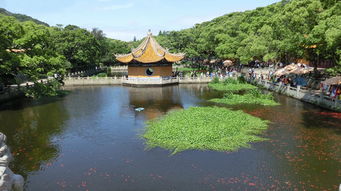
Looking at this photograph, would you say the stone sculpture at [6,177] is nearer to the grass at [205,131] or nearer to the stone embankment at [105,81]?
the grass at [205,131]

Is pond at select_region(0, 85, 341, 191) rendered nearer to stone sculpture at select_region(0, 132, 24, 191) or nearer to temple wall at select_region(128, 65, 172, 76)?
stone sculpture at select_region(0, 132, 24, 191)

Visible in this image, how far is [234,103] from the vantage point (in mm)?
25766

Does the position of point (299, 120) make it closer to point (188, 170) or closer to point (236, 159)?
point (236, 159)

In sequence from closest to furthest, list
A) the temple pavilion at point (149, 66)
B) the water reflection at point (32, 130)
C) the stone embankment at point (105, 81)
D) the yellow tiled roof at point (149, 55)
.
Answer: the water reflection at point (32, 130), the temple pavilion at point (149, 66), the yellow tiled roof at point (149, 55), the stone embankment at point (105, 81)

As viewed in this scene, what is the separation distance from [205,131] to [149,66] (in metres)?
27.3

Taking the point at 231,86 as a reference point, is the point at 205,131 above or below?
below

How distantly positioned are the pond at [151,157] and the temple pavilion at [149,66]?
59.0ft

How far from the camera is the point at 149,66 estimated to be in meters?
42.2

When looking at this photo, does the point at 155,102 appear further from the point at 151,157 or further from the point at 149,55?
the point at 149,55

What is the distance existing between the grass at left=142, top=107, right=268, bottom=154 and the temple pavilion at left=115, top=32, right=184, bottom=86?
20696 millimetres

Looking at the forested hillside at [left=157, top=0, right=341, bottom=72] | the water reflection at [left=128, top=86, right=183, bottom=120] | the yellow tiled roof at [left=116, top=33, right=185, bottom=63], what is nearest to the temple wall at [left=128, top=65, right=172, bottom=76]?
the yellow tiled roof at [left=116, top=33, right=185, bottom=63]

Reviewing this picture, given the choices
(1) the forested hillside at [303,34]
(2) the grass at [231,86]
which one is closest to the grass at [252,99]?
(1) the forested hillside at [303,34]

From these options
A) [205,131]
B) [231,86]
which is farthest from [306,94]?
[205,131]

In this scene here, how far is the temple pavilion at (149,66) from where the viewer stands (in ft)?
133
